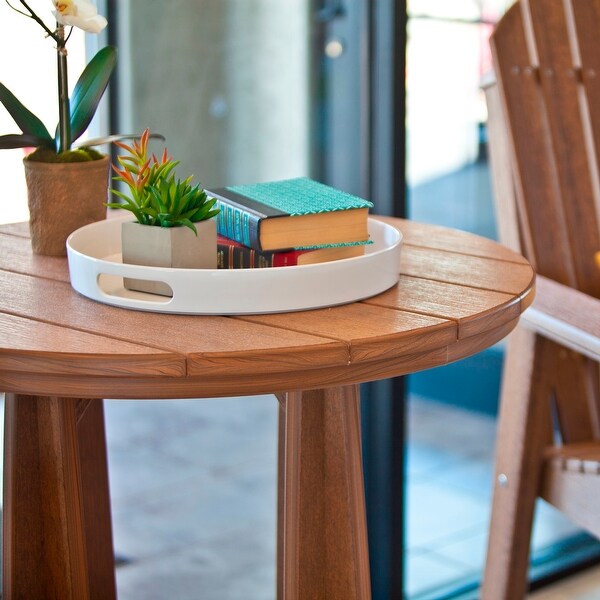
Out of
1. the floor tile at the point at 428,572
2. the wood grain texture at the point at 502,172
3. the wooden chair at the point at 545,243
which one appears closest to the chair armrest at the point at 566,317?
the wooden chair at the point at 545,243

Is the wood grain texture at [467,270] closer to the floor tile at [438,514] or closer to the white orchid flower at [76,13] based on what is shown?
the white orchid flower at [76,13]

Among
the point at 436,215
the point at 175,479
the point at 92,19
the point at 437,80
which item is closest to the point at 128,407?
the point at 175,479

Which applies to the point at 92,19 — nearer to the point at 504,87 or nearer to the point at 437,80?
the point at 504,87

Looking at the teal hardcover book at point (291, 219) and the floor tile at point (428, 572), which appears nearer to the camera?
the teal hardcover book at point (291, 219)

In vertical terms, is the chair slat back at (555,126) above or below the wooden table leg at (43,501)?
above

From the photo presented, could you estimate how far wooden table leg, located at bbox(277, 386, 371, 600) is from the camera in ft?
3.72

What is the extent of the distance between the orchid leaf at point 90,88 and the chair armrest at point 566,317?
69 cm

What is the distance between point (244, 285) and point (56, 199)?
370 mm

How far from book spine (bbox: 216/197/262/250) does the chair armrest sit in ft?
1.81

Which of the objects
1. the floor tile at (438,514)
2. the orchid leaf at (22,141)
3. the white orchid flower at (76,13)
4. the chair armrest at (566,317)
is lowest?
the floor tile at (438,514)

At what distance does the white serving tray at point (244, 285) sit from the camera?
0.96 m

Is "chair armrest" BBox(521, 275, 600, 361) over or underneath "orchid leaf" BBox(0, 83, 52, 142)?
underneath

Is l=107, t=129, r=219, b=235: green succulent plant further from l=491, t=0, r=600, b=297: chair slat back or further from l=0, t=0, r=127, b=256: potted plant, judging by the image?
l=491, t=0, r=600, b=297: chair slat back

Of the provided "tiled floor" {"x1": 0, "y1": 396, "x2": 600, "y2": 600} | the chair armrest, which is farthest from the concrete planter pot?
"tiled floor" {"x1": 0, "y1": 396, "x2": 600, "y2": 600}
